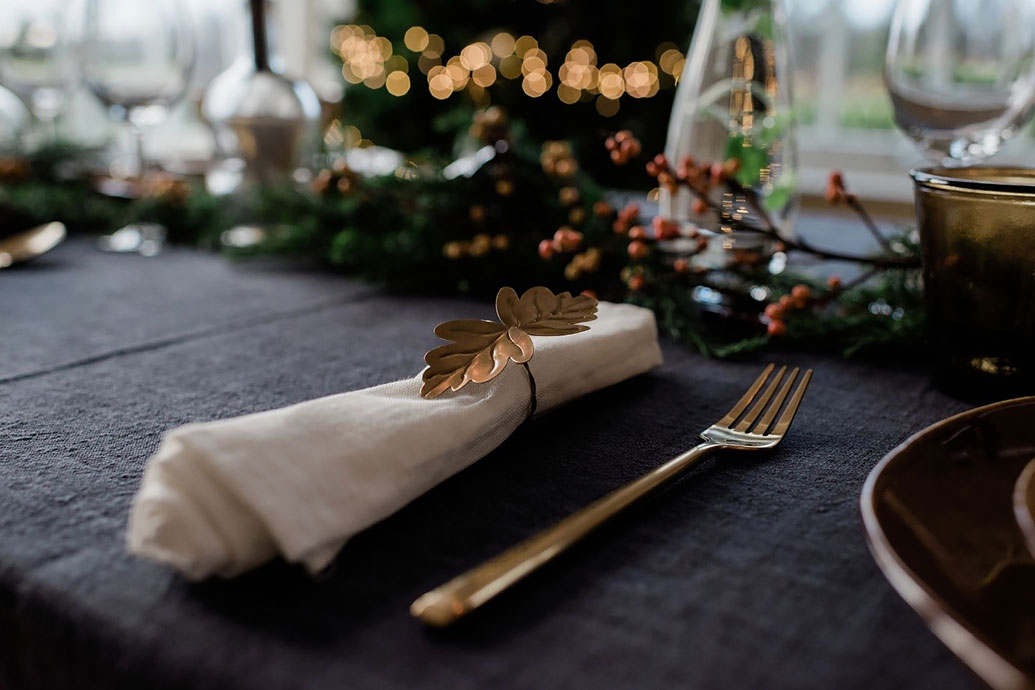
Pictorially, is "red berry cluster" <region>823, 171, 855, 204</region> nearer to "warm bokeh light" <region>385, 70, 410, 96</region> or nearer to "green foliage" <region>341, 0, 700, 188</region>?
"green foliage" <region>341, 0, 700, 188</region>

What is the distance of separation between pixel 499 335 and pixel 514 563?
16 cm

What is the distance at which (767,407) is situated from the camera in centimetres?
49

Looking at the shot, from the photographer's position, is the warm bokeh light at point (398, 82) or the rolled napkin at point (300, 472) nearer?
the rolled napkin at point (300, 472)

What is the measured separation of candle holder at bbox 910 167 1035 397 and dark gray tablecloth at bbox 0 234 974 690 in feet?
0.13

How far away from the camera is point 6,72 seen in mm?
1134

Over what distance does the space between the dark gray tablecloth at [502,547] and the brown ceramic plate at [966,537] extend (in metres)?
0.02

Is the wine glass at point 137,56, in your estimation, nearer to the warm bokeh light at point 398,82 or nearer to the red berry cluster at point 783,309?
the red berry cluster at point 783,309

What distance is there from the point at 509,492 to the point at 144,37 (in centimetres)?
88

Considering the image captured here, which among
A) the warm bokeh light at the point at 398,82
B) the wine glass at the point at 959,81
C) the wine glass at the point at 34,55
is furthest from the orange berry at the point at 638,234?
the warm bokeh light at the point at 398,82

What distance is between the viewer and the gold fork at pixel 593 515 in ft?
0.90

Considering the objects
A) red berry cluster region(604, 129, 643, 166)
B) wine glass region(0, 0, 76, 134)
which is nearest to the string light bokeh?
wine glass region(0, 0, 76, 134)

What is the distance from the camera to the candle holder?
460 millimetres

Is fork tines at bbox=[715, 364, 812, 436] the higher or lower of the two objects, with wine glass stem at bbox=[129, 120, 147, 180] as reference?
lower

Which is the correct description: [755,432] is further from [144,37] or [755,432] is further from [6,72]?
[6,72]
